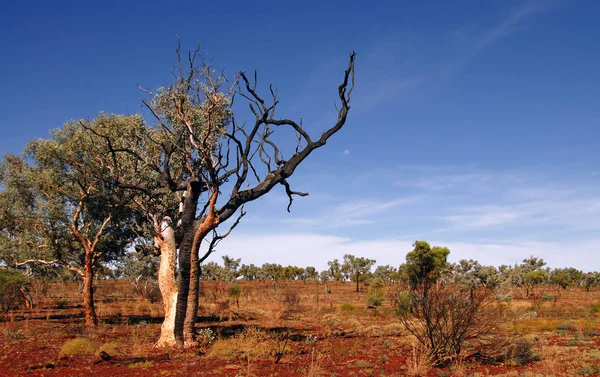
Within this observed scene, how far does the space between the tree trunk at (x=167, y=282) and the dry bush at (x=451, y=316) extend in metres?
7.86

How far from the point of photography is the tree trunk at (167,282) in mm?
14898

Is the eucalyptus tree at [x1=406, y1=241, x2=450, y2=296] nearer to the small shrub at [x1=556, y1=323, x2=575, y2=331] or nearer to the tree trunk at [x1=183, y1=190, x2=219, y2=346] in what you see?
the small shrub at [x1=556, y1=323, x2=575, y2=331]

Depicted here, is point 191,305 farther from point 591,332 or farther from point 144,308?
point 144,308

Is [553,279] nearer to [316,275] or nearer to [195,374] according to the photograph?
[316,275]

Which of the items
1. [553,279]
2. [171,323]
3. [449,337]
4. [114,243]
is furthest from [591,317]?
[553,279]

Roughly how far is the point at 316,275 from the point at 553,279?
4639cm

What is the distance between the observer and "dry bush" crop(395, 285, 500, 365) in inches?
492

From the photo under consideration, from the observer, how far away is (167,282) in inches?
624

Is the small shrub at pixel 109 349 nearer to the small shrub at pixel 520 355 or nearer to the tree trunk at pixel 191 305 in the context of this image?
the tree trunk at pixel 191 305

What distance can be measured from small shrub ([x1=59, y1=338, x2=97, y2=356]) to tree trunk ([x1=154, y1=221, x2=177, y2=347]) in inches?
80.0

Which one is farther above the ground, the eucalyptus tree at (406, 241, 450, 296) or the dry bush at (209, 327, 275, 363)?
the eucalyptus tree at (406, 241, 450, 296)

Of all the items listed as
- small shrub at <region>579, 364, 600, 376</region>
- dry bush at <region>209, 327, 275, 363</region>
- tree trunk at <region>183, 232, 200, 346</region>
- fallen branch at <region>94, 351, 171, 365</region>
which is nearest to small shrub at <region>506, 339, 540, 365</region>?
small shrub at <region>579, 364, 600, 376</region>

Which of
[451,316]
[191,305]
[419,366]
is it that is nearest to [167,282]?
[191,305]

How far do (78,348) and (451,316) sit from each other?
37.8 feet
